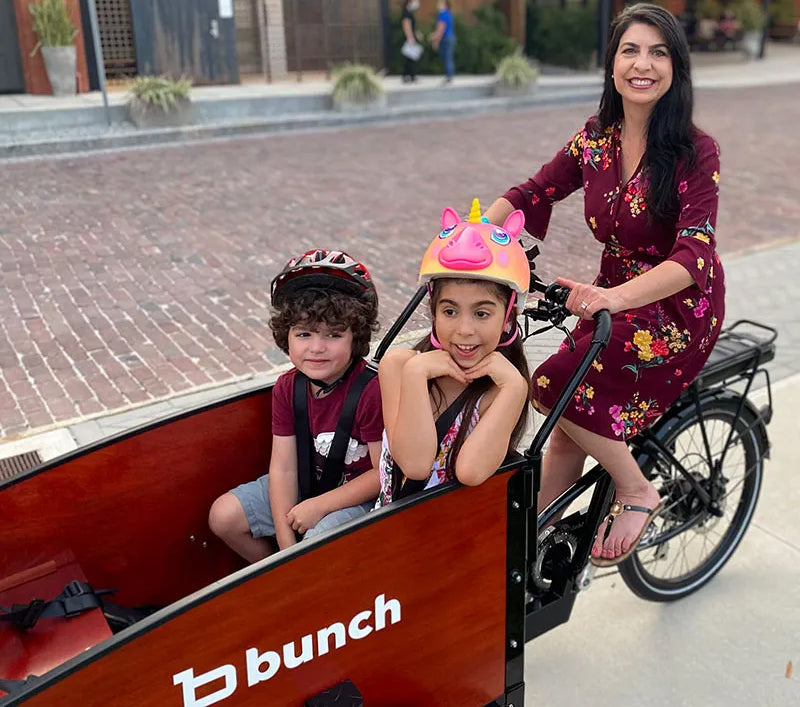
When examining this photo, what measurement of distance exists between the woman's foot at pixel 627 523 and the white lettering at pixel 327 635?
984 mm

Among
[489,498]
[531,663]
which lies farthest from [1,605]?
[531,663]

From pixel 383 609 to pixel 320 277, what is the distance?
2.70ft

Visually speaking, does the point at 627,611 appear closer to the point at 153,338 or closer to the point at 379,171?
the point at 153,338

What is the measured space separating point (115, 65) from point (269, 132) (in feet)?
11.8

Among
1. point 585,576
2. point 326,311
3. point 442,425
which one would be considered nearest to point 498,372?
point 442,425

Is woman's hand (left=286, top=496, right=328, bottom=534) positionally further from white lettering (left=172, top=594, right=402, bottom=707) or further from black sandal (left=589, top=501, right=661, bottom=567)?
black sandal (left=589, top=501, right=661, bottom=567)

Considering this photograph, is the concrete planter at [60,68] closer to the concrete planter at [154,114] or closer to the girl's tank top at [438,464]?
the concrete planter at [154,114]

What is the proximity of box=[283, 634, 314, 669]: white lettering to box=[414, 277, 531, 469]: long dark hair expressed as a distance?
0.50 metres

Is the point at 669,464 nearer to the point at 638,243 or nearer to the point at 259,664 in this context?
the point at 638,243

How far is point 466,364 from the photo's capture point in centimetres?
189

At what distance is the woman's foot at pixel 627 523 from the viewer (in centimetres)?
242

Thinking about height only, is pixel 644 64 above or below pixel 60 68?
below

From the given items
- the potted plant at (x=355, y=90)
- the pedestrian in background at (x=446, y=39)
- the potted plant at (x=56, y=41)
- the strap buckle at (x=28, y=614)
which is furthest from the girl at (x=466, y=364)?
the pedestrian in background at (x=446, y=39)

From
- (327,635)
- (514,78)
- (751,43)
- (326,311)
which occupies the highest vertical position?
(751,43)
